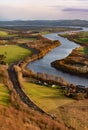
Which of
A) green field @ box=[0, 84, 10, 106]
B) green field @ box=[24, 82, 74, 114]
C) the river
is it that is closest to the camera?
green field @ box=[0, 84, 10, 106]

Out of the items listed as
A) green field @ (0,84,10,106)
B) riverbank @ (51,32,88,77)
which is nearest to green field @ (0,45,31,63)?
riverbank @ (51,32,88,77)

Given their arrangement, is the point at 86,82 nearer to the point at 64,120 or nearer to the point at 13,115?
the point at 64,120

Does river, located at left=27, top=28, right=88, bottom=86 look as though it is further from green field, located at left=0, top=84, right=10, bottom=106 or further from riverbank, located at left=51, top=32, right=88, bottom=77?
green field, located at left=0, top=84, right=10, bottom=106

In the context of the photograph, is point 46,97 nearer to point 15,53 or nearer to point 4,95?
point 4,95

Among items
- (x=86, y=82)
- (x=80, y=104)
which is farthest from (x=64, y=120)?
(x=86, y=82)

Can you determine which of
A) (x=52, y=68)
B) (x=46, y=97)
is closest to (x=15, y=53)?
(x=52, y=68)

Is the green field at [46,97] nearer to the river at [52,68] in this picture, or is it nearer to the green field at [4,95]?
the green field at [4,95]
